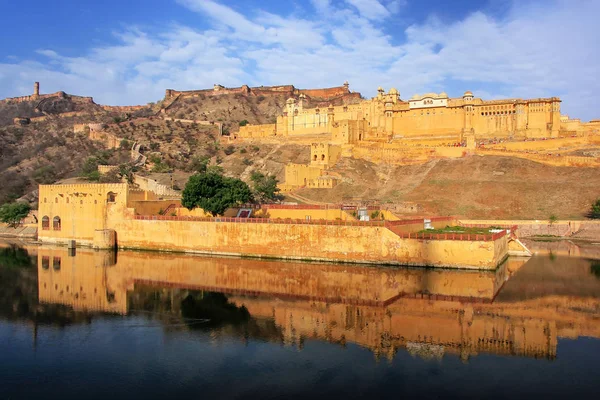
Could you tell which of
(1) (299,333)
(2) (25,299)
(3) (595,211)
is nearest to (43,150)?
(2) (25,299)

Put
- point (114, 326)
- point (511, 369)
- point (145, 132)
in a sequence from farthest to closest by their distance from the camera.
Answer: point (145, 132)
point (114, 326)
point (511, 369)

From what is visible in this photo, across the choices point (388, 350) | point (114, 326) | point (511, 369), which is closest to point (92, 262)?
point (114, 326)

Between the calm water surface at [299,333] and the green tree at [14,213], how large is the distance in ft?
67.4

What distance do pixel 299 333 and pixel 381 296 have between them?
5215 millimetres

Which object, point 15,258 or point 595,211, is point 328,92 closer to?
point 595,211

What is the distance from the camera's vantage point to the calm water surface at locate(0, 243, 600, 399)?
12.6 metres

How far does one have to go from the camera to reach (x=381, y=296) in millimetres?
20562

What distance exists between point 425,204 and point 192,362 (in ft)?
115

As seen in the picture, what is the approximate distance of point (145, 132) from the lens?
265 feet

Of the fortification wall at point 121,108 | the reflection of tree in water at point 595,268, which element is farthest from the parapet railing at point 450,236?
the fortification wall at point 121,108

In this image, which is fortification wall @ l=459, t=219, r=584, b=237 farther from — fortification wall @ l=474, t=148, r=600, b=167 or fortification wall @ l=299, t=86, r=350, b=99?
fortification wall @ l=299, t=86, r=350, b=99

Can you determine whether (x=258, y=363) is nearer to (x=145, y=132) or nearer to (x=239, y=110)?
(x=145, y=132)

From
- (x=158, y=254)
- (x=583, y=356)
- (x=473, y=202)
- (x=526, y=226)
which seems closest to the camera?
(x=583, y=356)

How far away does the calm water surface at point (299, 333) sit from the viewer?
1257 cm
